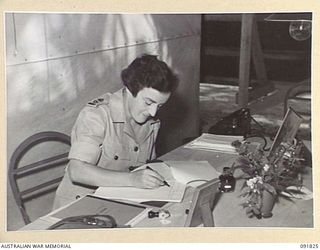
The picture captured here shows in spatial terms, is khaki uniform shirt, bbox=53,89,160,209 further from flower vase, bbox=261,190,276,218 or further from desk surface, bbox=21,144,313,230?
flower vase, bbox=261,190,276,218

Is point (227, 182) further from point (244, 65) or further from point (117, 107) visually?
point (244, 65)

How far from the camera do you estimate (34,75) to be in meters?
1.43

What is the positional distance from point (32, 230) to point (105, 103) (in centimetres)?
51

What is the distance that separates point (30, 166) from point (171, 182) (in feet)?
1.25

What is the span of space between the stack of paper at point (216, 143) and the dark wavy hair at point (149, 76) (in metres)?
0.28

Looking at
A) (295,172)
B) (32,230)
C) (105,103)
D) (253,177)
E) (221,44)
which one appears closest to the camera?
(32,230)

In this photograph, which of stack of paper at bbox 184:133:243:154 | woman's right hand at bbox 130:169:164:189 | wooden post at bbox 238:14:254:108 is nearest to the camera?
woman's right hand at bbox 130:169:164:189

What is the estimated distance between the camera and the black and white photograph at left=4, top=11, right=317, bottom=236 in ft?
3.69

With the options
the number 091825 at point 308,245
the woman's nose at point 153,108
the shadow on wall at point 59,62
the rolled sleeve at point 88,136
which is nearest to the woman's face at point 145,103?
the woman's nose at point 153,108

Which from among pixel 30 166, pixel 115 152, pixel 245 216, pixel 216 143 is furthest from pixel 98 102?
pixel 245 216

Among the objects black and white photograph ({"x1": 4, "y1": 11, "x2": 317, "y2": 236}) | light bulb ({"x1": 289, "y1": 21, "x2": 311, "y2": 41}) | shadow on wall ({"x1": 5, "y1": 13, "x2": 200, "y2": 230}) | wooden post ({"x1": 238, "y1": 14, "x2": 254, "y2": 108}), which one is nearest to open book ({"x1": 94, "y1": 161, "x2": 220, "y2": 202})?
black and white photograph ({"x1": 4, "y1": 11, "x2": 317, "y2": 236})

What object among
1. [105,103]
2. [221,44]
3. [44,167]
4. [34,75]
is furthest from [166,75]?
[221,44]

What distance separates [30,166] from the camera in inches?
51.9

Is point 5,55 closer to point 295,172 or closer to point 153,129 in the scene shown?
point 153,129
